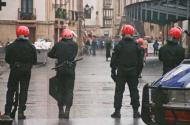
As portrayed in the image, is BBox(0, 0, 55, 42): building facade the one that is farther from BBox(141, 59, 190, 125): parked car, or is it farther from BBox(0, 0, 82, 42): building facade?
BBox(141, 59, 190, 125): parked car

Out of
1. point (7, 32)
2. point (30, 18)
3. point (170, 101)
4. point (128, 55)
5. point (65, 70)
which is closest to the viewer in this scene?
point (170, 101)

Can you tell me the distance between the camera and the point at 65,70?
1477cm

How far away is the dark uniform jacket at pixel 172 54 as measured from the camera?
15406 mm

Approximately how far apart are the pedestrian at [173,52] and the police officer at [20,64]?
9.41ft

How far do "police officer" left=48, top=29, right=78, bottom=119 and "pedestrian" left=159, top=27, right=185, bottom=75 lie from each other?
6.45ft

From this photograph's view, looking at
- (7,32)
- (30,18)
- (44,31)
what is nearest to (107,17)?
(44,31)

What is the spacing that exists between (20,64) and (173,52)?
10.7ft

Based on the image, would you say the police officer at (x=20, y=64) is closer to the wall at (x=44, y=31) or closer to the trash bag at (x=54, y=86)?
the trash bag at (x=54, y=86)

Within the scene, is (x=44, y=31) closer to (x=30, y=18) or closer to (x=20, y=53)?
(x=30, y=18)

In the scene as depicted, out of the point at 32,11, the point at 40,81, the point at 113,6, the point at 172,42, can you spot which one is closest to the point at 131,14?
the point at 32,11

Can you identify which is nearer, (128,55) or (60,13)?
(128,55)

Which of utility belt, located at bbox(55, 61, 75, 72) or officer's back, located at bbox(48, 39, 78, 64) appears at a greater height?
officer's back, located at bbox(48, 39, 78, 64)

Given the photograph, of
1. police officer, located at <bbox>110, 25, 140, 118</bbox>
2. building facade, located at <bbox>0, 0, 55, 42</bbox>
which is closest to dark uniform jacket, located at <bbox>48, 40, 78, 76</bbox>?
police officer, located at <bbox>110, 25, 140, 118</bbox>

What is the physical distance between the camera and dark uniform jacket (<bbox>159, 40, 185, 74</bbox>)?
50.5ft
